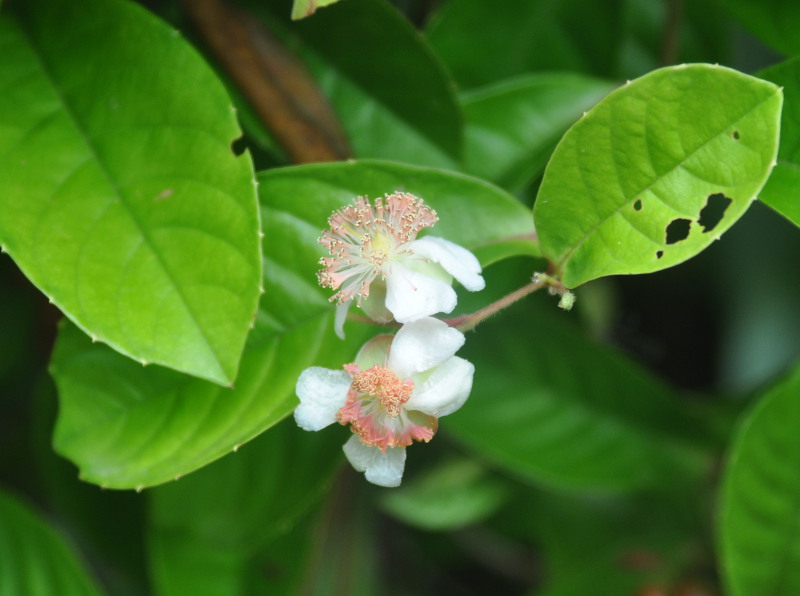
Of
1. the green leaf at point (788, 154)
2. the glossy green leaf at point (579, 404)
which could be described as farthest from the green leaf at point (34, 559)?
the green leaf at point (788, 154)

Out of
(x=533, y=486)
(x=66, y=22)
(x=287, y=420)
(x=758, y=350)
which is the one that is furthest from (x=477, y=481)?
(x=66, y=22)

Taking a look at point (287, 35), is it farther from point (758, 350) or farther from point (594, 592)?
point (758, 350)

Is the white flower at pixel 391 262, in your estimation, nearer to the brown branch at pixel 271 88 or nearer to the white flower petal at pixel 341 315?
the white flower petal at pixel 341 315

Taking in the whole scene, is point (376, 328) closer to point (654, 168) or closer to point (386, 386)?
point (386, 386)

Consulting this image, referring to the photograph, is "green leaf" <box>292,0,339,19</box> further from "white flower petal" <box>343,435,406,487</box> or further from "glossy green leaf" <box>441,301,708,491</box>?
"glossy green leaf" <box>441,301,708,491</box>

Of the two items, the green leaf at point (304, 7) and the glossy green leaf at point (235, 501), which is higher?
the green leaf at point (304, 7)

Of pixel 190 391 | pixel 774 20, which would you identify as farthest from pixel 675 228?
pixel 190 391
